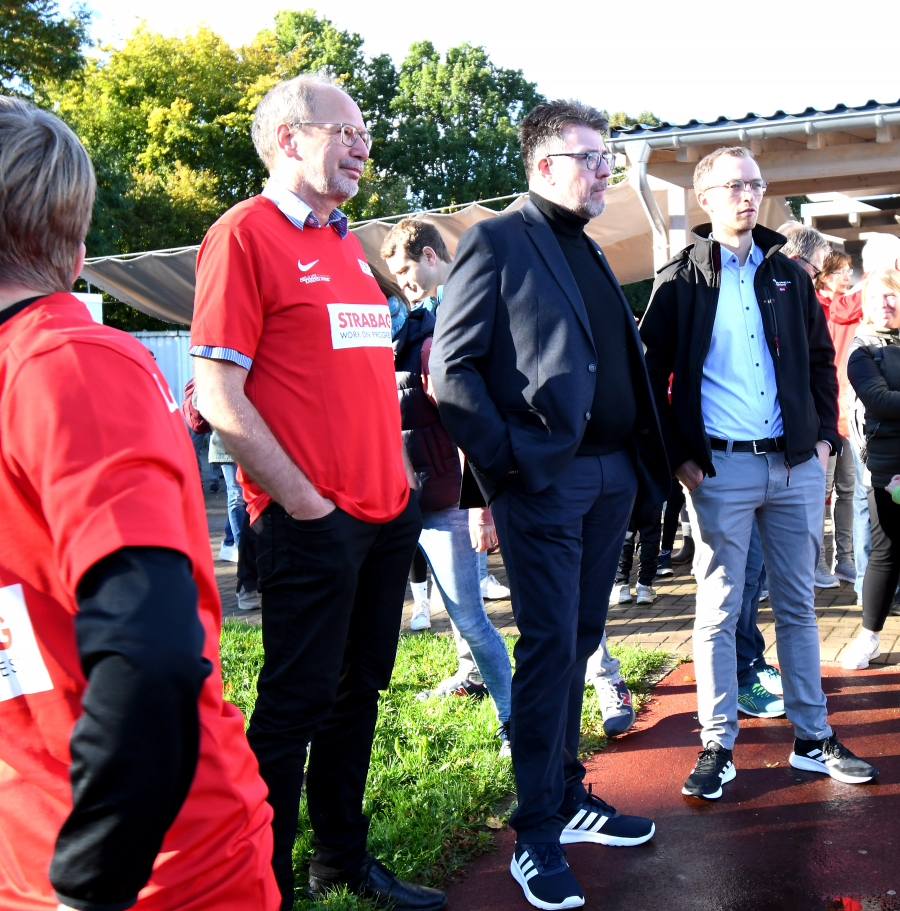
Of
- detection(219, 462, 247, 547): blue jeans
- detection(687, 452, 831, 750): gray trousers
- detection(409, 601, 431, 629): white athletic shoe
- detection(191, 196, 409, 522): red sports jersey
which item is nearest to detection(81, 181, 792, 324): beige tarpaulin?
detection(219, 462, 247, 547): blue jeans

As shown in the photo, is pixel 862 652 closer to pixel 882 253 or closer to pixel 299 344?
pixel 882 253

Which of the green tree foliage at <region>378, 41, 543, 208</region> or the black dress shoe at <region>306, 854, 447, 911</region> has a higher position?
the green tree foliage at <region>378, 41, 543, 208</region>

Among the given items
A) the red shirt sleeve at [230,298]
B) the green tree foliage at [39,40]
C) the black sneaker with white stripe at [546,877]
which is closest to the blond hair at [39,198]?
the red shirt sleeve at [230,298]

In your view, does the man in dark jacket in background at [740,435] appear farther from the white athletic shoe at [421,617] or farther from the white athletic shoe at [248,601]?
the white athletic shoe at [248,601]

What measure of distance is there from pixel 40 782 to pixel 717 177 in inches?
130

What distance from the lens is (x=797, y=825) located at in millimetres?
3371

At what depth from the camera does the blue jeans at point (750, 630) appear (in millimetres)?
4645

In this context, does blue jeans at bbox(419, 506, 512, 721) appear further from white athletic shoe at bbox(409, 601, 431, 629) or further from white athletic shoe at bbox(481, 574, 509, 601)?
white athletic shoe at bbox(481, 574, 509, 601)

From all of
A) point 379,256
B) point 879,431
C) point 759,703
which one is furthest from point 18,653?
point 379,256

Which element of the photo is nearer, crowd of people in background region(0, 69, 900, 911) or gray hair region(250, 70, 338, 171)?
crowd of people in background region(0, 69, 900, 911)

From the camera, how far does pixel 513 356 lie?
3.09 meters

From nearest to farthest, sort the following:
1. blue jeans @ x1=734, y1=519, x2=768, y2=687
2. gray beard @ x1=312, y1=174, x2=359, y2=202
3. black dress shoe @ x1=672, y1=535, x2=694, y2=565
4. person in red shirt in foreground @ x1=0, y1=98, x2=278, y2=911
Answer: person in red shirt in foreground @ x1=0, y1=98, x2=278, y2=911 → gray beard @ x1=312, y1=174, x2=359, y2=202 → blue jeans @ x1=734, y1=519, x2=768, y2=687 → black dress shoe @ x1=672, y1=535, x2=694, y2=565

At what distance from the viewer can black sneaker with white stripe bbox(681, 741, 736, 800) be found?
11.9 ft

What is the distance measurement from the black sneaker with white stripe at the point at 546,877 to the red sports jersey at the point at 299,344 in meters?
1.21
